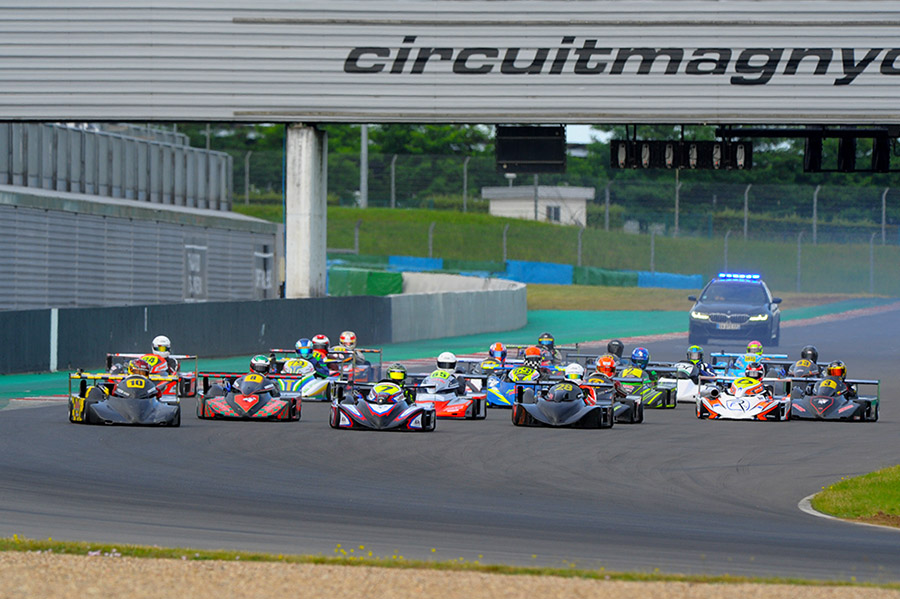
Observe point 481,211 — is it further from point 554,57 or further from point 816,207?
point 554,57

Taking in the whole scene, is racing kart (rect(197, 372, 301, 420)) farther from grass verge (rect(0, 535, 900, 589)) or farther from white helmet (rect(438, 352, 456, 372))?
grass verge (rect(0, 535, 900, 589))

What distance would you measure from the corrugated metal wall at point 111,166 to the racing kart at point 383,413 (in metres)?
19.9

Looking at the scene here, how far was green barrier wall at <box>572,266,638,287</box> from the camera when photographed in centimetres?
5753

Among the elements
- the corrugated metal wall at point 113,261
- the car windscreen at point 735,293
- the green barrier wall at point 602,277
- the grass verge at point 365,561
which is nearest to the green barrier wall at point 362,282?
the corrugated metal wall at point 113,261

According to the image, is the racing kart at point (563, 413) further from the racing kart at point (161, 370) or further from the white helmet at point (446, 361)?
the racing kart at point (161, 370)

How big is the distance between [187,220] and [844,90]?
63.5 ft

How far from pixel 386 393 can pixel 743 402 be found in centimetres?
571

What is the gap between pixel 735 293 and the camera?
34531 millimetres

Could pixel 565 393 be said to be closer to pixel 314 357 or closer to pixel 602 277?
pixel 314 357

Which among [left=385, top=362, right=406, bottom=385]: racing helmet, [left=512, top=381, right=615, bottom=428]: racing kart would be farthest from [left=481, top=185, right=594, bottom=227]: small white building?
[left=385, top=362, right=406, bottom=385]: racing helmet

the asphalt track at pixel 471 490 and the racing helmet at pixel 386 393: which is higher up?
the racing helmet at pixel 386 393

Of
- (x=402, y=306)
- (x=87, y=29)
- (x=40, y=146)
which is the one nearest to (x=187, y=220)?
(x=40, y=146)

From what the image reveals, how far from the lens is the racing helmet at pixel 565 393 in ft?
65.8

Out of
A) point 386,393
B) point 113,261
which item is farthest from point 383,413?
point 113,261
